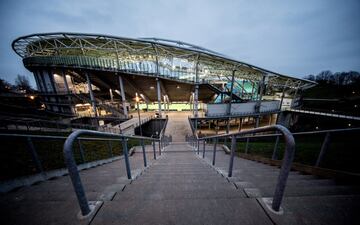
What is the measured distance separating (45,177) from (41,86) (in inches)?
1652

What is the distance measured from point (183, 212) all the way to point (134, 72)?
25.1 meters

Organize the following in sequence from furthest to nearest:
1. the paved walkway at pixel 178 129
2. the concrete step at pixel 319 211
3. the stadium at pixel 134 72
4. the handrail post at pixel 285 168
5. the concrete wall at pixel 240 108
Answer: the concrete wall at pixel 240 108 < the stadium at pixel 134 72 < the paved walkway at pixel 178 129 < the handrail post at pixel 285 168 < the concrete step at pixel 319 211

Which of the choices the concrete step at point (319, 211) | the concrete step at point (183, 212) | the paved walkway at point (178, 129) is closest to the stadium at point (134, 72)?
the paved walkway at point (178, 129)

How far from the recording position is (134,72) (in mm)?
23172

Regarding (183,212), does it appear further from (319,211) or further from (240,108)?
(240,108)

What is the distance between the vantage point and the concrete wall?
2147cm

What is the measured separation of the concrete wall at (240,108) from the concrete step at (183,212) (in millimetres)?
20426

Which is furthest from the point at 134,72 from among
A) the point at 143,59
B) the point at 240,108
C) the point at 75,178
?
the point at 75,178

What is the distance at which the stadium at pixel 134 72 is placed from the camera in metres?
21.0

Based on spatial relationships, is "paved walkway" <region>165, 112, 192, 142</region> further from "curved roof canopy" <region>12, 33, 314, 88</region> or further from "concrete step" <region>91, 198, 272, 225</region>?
"concrete step" <region>91, 198, 272, 225</region>

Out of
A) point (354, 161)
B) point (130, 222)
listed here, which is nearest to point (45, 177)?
point (130, 222)

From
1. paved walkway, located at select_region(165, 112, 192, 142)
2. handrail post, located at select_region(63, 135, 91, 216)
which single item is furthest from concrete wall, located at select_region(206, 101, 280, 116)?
handrail post, located at select_region(63, 135, 91, 216)

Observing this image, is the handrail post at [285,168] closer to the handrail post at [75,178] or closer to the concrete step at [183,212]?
the concrete step at [183,212]

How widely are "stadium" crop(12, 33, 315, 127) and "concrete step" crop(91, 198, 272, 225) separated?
19872 millimetres
